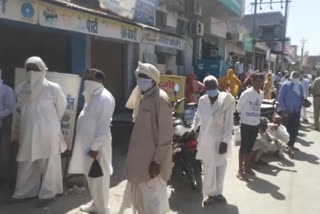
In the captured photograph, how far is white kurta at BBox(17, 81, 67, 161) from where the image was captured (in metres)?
5.00

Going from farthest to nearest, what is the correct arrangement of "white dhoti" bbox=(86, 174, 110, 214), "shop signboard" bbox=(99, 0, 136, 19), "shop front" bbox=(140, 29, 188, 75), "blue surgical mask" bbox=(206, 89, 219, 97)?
"shop signboard" bbox=(99, 0, 136, 19)
"shop front" bbox=(140, 29, 188, 75)
"blue surgical mask" bbox=(206, 89, 219, 97)
"white dhoti" bbox=(86, 174, 110, 214)

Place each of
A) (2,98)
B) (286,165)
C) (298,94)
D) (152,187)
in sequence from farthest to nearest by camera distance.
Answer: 1. (298,94)
2. (286,165)
3. (2,98)
4. (152,187)

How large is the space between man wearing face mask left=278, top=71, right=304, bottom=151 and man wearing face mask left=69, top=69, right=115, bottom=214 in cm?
590

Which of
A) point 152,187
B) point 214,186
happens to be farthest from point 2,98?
point 214,186

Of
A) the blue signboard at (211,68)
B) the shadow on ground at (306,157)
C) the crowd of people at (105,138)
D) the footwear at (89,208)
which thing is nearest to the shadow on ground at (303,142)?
the shadow on ground at (306,157)

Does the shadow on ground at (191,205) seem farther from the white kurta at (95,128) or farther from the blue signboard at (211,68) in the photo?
the blue signboard at (211,68)

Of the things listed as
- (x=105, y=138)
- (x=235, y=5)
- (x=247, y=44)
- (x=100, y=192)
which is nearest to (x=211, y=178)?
(x=100, y=192)

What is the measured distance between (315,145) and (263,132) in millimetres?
2810

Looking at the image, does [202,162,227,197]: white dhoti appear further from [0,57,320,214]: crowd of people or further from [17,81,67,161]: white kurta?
[17,81,67,161]: white kurta

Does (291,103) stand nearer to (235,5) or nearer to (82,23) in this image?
(82,23)

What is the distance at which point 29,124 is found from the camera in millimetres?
5012

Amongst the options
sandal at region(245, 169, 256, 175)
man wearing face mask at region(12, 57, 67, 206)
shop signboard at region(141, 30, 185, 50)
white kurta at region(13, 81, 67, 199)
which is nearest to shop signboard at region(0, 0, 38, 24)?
man wearing face mask at region(12, 57, 67, 206)

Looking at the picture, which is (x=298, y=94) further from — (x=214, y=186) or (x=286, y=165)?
(x=214, y=186)

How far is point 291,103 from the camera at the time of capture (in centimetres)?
941
